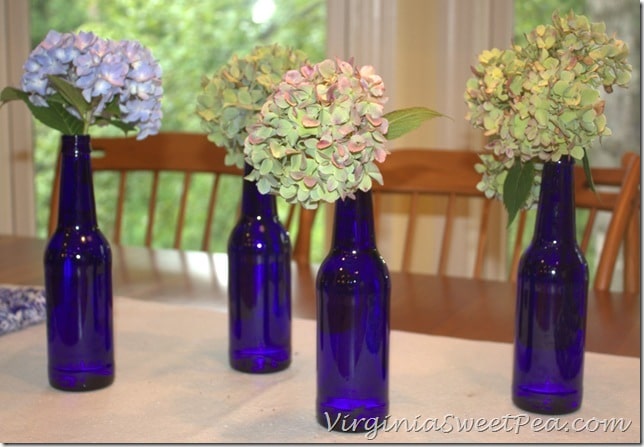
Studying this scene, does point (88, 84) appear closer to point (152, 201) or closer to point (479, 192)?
point (479, 192)

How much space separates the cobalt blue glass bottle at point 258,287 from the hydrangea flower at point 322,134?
254 mm

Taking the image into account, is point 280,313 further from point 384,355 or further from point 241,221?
point 384,355

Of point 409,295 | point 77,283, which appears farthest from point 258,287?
point 409,295

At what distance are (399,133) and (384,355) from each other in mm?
212

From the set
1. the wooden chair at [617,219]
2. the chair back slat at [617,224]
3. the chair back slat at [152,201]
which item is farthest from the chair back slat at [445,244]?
the chair back slat at [152,201]

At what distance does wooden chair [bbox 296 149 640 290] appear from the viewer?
60.9 inches

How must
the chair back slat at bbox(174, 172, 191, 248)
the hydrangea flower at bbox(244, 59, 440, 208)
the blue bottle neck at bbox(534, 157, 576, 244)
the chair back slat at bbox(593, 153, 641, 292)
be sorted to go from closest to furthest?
the hydrangea flower at bbox(244, 59, 440, 208)
the blue bottle neck at bbox(534, 157, 576, 244)
the chair back slat at bbox(593, 153, 641, 292)
the chair back slat at bbox(174, 172, 191, 248)

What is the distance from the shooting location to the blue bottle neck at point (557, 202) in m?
0.92

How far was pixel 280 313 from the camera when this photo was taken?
1.10 meters

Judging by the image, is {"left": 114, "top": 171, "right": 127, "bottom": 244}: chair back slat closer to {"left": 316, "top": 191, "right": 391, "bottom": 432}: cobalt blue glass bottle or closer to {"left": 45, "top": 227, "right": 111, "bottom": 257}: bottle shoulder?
{"left": 45, "top": 227, "right": 111, "bottom": 257}: bottle shoulder

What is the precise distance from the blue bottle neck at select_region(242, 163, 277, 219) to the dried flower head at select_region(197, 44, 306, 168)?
5cm

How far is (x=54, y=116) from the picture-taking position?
1007mm

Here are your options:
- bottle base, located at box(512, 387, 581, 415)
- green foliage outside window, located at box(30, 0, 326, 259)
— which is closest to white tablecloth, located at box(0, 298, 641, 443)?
bottle base, located at box(512, 387, 581, 415)

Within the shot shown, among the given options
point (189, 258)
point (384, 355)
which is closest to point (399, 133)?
point (384, 355)
